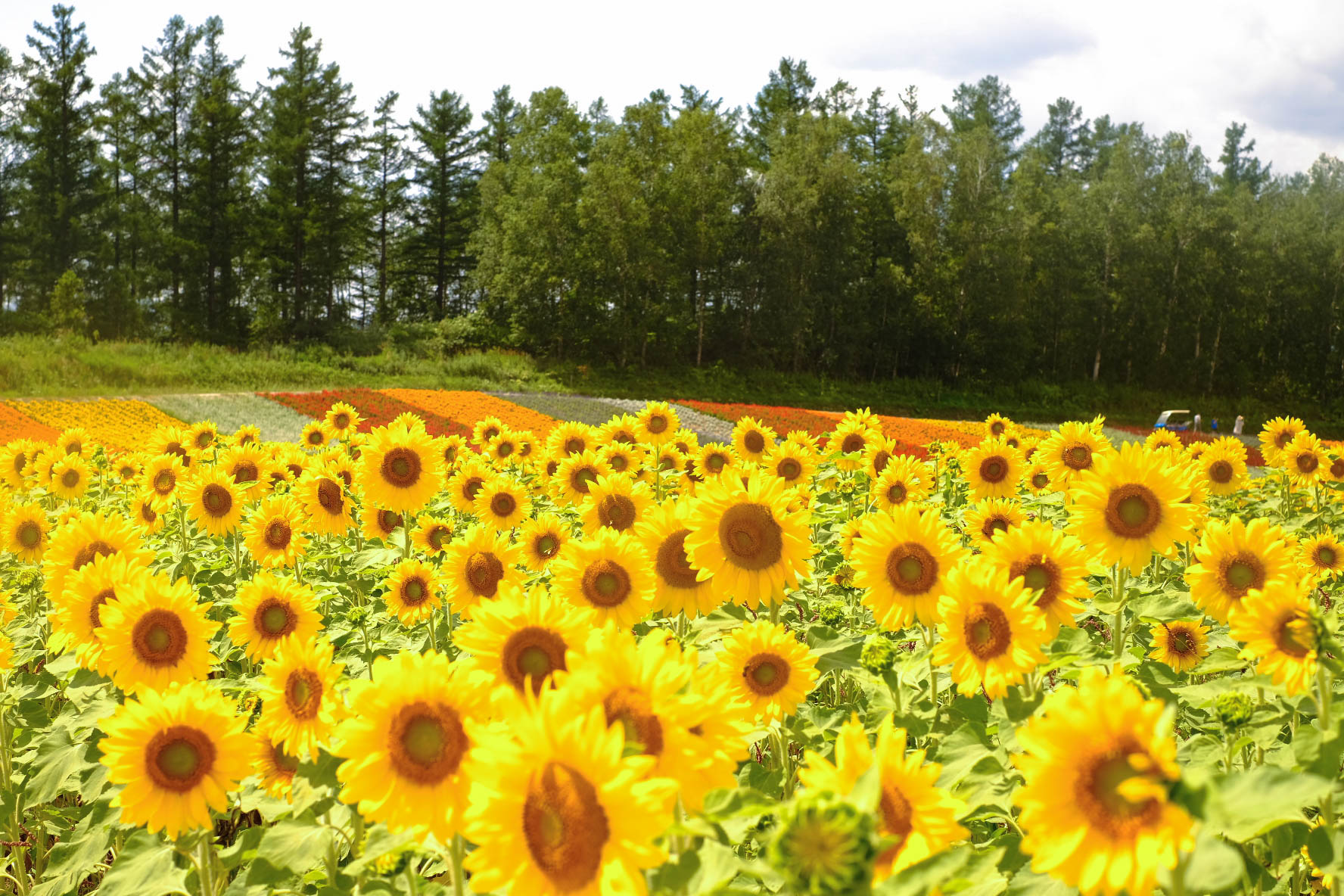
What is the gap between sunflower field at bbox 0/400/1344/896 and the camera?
1128mm

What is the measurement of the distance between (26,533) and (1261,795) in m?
5.72

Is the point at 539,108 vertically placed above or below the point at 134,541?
above

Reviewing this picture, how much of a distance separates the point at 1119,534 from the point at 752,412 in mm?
19801

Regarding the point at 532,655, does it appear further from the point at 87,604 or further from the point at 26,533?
the point at 26,533

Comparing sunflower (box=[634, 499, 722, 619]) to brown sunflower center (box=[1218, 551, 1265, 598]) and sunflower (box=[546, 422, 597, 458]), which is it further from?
sunflower (box=[546, 422, 597, 458])

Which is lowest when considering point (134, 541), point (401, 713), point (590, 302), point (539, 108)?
point (134, 541)

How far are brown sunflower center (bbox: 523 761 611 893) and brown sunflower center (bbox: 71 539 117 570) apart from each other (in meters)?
2.98

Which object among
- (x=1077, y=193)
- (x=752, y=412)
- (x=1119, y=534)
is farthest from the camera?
(x=1077, y=193)

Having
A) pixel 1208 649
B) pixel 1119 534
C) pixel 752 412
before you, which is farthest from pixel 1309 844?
pixel 752 412

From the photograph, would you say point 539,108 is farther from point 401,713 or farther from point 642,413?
Result: point 401,713

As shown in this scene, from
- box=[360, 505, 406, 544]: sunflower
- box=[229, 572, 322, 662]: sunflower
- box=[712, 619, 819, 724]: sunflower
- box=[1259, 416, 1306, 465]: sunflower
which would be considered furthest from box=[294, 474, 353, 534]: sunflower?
box=[1259, 416, 1306, 465]: sunflower

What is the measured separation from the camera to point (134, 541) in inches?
136

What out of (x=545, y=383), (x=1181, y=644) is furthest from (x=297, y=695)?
(x=545, y=383)

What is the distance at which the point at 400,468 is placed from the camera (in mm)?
4316
